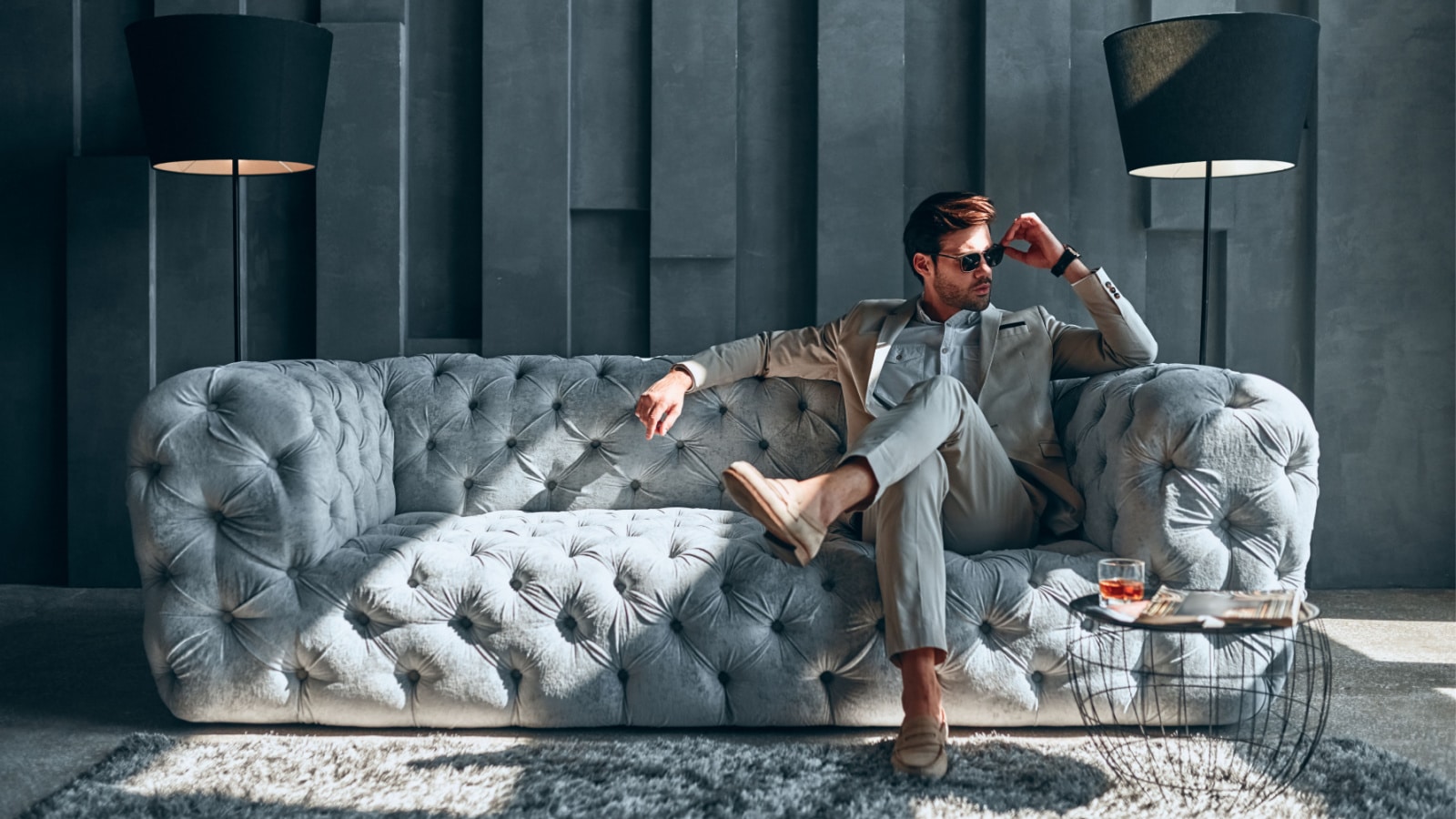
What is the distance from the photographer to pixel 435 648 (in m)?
2.09

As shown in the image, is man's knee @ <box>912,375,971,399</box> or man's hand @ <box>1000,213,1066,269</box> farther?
man's hand @ <box>1000,213,1066,269</box>

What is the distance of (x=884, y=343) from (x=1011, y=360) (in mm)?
285

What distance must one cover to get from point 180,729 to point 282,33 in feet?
5.48

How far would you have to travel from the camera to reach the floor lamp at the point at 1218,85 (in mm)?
2693

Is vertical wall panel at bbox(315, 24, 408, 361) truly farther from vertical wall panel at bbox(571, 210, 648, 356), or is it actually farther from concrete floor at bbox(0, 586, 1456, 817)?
concrete floor at bbox(0, 586, 1456, 817)

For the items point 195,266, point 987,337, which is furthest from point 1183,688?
point 195,266

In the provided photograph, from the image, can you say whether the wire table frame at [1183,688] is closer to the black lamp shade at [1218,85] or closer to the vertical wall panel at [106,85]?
the black lamp shade at [1218,85]

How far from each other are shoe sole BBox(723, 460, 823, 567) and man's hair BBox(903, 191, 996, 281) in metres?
0.90

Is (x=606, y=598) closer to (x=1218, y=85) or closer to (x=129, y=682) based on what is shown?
(x=129, y=682)

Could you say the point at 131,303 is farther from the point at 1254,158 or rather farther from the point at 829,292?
the point at 1254,158

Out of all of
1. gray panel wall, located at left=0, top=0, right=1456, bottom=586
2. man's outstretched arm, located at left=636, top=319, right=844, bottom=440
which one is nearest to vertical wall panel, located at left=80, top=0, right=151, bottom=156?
gray panel wall, located at left=0, top=0, right=1456, bottom=586

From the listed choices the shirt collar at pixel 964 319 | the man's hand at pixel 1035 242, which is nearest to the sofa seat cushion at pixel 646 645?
the shirt collar at pixel 964 319

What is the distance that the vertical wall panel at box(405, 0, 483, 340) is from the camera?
3.32 metres

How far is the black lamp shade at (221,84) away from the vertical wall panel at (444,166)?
19.2 inches
